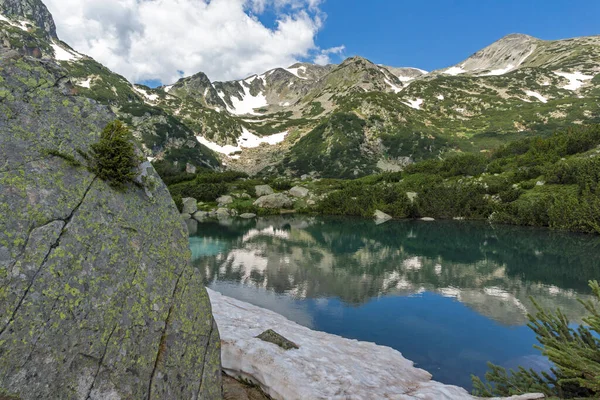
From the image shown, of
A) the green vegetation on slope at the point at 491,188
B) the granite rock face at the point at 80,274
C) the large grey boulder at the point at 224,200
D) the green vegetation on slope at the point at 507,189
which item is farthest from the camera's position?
the large grey boulder at the point at 224,200

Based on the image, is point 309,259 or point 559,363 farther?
point 309,259

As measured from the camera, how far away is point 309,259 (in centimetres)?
3275

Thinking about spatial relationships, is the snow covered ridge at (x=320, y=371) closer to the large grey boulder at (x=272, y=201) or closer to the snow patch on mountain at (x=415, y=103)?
the large grey boulder at (x=272, y=201)

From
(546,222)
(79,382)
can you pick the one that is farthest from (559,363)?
(546,222)

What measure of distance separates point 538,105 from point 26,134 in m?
208

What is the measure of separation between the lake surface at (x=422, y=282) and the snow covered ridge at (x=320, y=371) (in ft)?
11.5

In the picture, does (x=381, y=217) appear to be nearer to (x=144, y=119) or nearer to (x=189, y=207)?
(x=189, y=207)

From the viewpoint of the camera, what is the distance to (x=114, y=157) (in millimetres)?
5234

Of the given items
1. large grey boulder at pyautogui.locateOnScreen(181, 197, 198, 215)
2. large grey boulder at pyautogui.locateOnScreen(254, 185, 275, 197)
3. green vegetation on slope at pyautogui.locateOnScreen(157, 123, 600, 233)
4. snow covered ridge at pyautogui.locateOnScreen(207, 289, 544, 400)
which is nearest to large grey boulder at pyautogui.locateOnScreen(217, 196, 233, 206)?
green vegetation on slope at pyautogui.locateOnScreen(157, 123, 600, 233)

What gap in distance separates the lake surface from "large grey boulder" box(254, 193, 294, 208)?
2859 centimetres

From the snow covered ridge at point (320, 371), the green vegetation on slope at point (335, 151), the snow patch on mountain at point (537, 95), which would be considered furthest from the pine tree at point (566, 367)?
the snow patch on mountain at point (537, 95)

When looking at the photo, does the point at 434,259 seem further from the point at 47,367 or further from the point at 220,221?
the point at 220,221

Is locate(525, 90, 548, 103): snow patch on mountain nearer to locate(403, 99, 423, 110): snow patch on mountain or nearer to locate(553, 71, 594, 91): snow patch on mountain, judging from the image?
locate(553, 71, 594, 91): snow patch on mountain

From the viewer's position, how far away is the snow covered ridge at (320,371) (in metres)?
7.57
